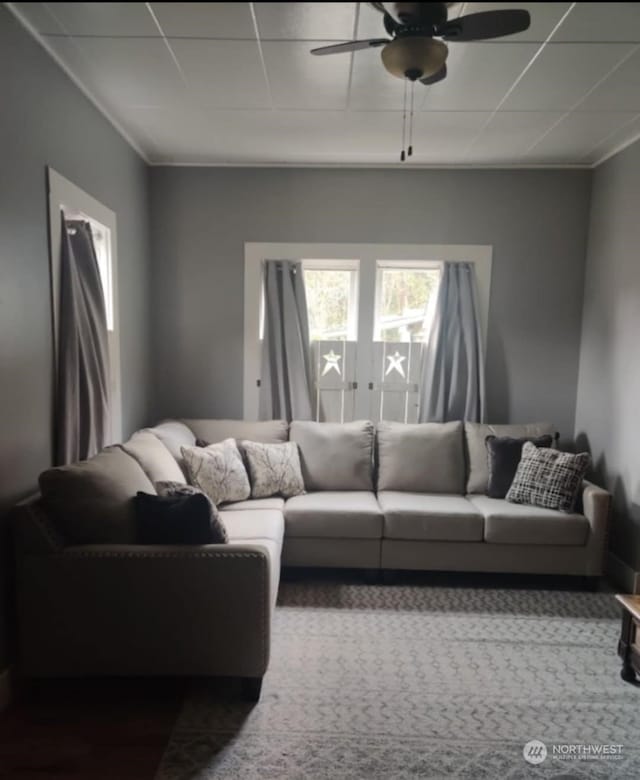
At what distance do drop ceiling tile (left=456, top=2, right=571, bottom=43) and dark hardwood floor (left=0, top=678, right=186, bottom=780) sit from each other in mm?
3056

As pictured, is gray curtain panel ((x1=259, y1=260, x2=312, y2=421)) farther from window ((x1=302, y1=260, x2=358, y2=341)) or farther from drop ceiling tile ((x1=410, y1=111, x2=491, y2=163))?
drop ceiling tile ((x1=410, y1=111, x2=491, y2=163))

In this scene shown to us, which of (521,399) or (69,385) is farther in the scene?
(521,399)

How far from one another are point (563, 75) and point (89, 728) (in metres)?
3.53

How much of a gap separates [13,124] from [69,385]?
1124mm

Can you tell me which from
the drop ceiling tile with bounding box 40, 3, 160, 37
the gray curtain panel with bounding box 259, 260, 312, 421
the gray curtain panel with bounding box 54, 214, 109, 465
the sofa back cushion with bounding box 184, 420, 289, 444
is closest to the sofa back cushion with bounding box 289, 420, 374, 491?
the sofa back cushion with bounding box 184, 420, 289, 444

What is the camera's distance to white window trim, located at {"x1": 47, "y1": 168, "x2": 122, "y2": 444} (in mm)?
2336

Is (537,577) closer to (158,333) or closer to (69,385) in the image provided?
(69,385)

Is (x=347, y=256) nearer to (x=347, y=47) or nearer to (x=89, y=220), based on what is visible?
(x=89, y=220)

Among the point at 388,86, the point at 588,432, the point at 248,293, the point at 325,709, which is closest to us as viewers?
the point at 325,709

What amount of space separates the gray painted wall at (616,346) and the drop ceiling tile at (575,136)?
233 mm

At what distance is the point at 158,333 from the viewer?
3.91 metres

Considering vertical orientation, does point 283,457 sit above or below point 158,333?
below

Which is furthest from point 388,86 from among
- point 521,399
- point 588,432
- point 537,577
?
point 537,577

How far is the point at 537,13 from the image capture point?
198cm
